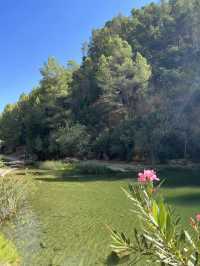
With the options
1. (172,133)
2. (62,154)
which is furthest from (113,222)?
(62,154)

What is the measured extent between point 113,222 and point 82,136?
28.3 metres

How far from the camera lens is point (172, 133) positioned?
35406 millimetres

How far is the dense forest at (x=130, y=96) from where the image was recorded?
36.1 m

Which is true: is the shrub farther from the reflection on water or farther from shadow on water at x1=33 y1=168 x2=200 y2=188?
shadow on water at x1=33 y1=168 x2=200 y2=188

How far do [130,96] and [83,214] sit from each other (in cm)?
3198

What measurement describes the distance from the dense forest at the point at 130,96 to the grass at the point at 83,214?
12.1 m

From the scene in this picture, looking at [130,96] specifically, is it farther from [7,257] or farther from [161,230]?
[161,230]

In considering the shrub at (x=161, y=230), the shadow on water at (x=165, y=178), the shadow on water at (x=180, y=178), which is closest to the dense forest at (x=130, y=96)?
the shadow on water at (x=180, y=178)

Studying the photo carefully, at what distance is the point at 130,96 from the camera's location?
1741 inches

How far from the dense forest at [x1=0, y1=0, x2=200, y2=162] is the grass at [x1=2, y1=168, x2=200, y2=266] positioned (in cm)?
1206

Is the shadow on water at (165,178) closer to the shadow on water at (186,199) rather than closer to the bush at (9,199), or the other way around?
the shadow on water at (186,199)

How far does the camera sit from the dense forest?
3612 centimetres

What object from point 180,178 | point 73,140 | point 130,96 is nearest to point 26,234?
point 180,178

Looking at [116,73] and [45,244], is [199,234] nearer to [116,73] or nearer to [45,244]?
[45,244]
